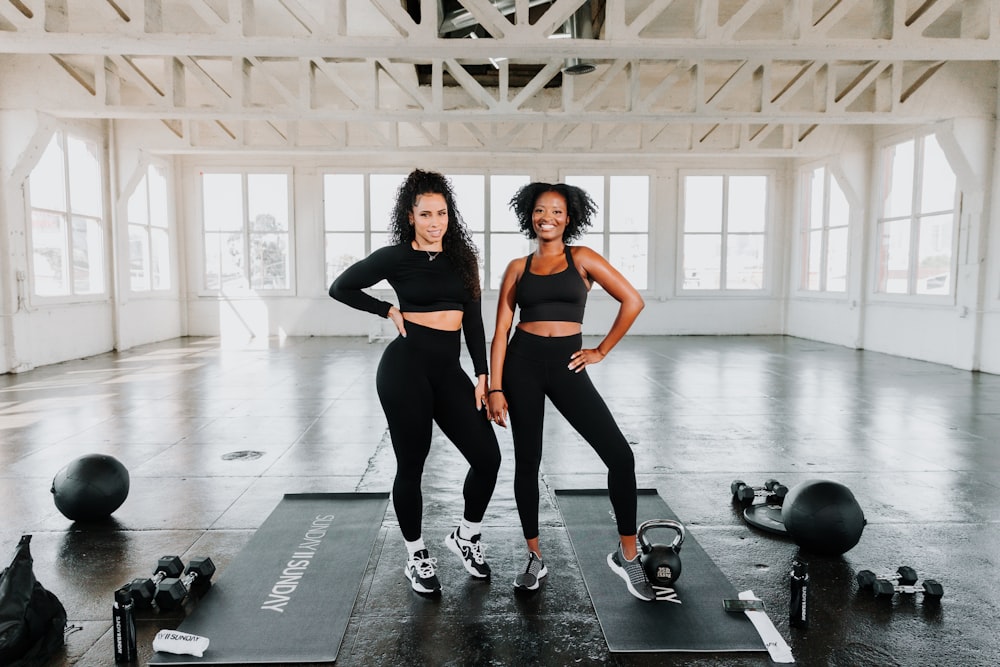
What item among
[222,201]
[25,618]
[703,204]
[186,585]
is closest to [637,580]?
[186,585]

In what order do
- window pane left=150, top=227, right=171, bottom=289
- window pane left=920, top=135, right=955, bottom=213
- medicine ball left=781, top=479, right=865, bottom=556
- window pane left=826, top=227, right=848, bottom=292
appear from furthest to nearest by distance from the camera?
window pane left=150, top=227, right=171, bottom=289
window pane left=826, top=227, right=848, bottom=292
window pane left=920, top=135, right=955, bottom=213
medicine ball left=781, top=479, right=865, bottom=556

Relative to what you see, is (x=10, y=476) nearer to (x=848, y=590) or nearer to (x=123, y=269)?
(x=848, y=590)

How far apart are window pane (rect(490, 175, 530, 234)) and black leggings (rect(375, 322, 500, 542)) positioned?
12.0 metres

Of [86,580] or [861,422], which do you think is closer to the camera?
[86,580]

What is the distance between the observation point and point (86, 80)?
34.7 ft

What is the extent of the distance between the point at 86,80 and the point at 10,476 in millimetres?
8209

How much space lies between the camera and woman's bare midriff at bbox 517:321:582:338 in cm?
288

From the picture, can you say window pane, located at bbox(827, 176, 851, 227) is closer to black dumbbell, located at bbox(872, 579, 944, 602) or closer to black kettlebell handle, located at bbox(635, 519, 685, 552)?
black dumbbell, located at bbox(872, 579, 944, 602)

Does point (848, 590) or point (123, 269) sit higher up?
point (123, 269)

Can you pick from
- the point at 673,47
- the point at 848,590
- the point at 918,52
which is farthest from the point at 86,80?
the point at 848,590

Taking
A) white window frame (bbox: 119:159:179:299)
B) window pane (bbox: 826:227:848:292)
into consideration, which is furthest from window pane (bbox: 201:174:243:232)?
window pane (bbox: 826:227:848:292)

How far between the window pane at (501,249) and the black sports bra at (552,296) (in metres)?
12.1

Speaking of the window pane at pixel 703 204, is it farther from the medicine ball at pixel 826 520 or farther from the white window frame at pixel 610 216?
the medicine ball at pixel 826 520

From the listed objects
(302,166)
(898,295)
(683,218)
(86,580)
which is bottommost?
(86,580)
